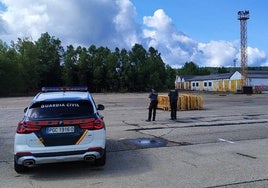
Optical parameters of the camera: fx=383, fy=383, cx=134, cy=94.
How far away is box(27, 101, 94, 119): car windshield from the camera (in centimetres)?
785

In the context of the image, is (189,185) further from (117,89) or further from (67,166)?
(117,89)

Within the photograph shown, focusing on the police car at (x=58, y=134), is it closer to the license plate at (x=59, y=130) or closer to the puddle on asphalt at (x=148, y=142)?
the license plate at (x=59, y=130)

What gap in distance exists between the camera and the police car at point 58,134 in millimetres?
7453

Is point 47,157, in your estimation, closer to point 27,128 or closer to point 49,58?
point 27,128

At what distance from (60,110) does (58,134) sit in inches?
23.3

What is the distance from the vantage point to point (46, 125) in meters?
7.60

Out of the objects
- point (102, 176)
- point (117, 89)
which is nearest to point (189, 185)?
point (102, 176)

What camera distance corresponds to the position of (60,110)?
7977mm

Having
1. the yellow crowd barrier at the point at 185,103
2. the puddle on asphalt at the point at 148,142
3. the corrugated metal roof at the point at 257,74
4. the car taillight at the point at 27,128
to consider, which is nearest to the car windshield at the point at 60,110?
the car taillight at the point at 27,128

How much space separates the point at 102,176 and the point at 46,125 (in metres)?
1.50

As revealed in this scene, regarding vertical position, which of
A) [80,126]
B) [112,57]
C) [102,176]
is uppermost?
[112,57]

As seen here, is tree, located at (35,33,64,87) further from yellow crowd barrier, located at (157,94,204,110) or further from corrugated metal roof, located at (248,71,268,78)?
yellow crowd barrier, located at (157,94,204,110)

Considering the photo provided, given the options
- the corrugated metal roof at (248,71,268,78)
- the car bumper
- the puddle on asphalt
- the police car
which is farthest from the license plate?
the corrugated metal roof at (248,71,268,78)

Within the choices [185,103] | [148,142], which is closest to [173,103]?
[185,103]
